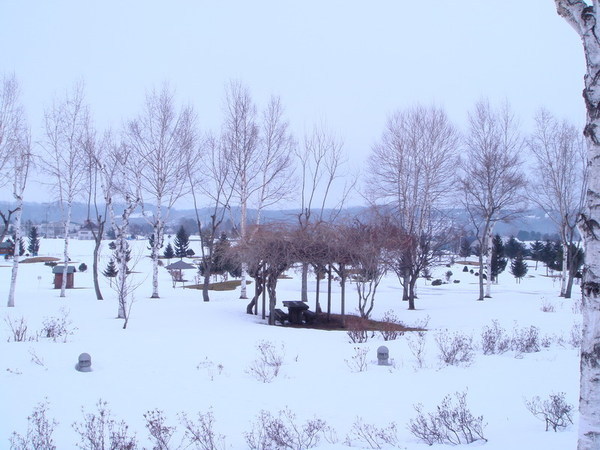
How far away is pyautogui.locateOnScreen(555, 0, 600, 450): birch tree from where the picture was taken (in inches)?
119

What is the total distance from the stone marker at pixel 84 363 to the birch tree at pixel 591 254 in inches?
262

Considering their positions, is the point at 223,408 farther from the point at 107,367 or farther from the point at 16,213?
the point at 16,213

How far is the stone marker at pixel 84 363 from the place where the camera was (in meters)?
7.46

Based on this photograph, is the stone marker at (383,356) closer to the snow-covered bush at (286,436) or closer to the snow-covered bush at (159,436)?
the snow-covered bush at (286,436)

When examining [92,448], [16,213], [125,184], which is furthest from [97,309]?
[92,448]

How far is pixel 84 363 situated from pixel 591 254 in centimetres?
697

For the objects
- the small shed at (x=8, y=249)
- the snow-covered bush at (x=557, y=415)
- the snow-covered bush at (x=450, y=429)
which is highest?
the small shed at (x=8, y=249)

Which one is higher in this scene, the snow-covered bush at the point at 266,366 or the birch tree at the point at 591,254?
the birch tree at the point at 591,254

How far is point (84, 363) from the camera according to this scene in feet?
24.6

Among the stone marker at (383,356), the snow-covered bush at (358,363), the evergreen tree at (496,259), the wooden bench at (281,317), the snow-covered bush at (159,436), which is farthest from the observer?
the evergreen tree at (496,259)

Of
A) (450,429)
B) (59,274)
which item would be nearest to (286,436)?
(450,429)

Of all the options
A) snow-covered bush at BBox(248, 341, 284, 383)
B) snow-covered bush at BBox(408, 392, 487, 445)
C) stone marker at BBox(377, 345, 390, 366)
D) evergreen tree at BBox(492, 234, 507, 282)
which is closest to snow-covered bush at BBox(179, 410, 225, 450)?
snow-covered bush at BBox(408, 392, 487, 445)

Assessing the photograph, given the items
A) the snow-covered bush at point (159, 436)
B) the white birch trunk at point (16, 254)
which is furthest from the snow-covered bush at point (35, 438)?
the white birch trunk at point (16, 254)

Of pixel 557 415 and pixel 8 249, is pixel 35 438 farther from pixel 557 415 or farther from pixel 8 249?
pixel 8 249
